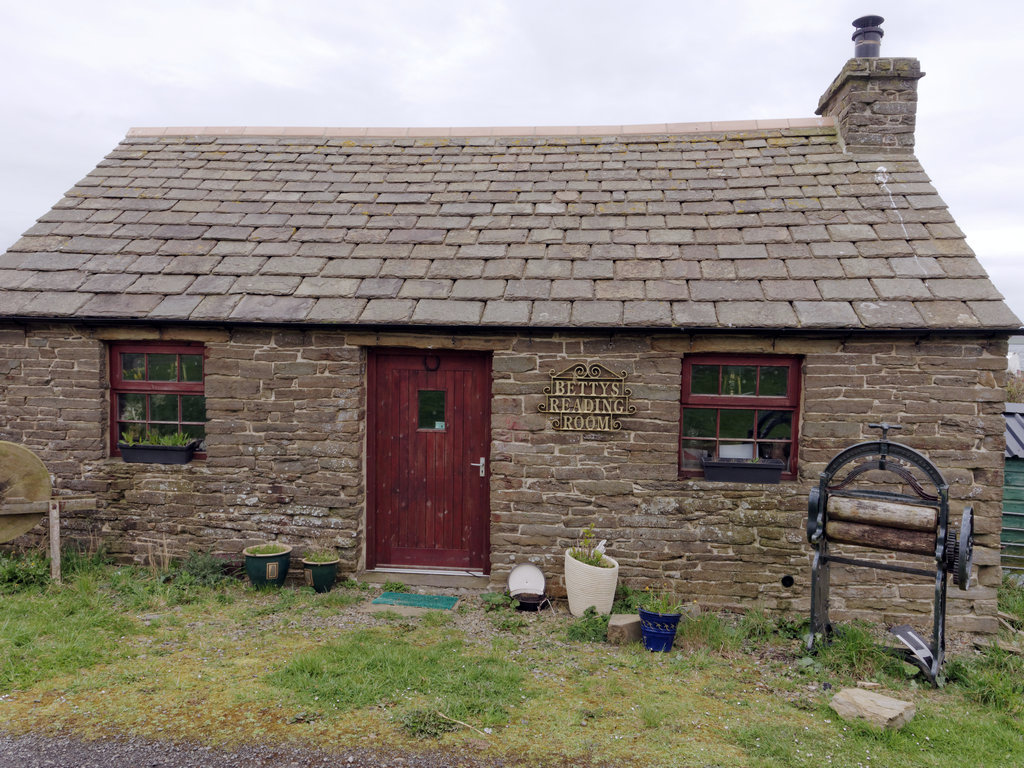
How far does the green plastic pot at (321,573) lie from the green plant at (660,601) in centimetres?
322

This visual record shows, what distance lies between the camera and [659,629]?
5.72 metres

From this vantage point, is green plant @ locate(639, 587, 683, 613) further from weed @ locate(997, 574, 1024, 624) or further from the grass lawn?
weed @ locate(997, 574, 1024, 624)

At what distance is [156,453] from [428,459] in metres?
3.05

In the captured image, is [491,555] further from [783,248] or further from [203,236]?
[203,236]

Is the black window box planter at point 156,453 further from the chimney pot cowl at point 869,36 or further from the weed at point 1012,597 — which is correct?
the chimney pot cowl at point 869,36

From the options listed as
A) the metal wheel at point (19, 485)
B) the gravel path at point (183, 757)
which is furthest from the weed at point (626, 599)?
the metal wheel at point (19, 485)

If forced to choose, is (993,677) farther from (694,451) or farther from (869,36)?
(869,36)

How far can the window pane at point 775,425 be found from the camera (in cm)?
678

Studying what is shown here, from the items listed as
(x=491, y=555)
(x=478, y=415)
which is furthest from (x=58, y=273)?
(x=491, y=555)

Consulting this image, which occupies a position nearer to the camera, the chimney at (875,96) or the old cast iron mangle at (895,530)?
the old cast iron mangle at (895,530)

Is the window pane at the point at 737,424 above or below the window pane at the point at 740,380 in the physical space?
below

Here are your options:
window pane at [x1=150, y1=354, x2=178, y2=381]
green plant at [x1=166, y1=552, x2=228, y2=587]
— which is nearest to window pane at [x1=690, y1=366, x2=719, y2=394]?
green plant at [x1=166, y1=552, x2=228, y2=587]

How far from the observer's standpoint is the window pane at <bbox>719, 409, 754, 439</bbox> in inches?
268

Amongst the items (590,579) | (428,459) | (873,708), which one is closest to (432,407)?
(428,459)
